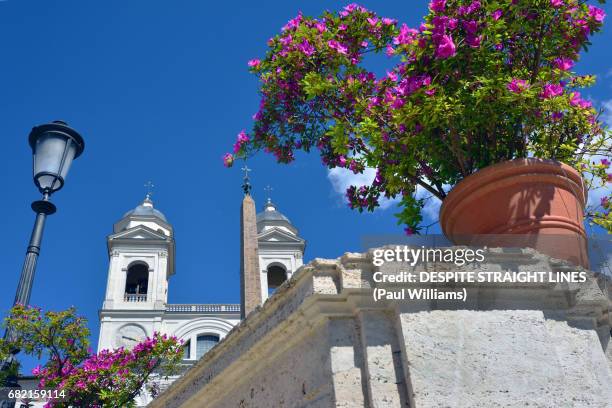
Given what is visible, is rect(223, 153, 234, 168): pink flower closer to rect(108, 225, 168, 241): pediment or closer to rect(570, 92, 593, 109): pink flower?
rect(570, 92, 593, 109): pink flower

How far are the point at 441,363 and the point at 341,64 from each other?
2.74 m

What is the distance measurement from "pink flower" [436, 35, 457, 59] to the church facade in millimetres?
29134

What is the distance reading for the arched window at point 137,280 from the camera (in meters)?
34.3

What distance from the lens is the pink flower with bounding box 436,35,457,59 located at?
293cm

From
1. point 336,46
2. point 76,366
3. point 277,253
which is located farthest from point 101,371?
point 277,253

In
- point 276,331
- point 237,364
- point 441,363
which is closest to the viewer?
point 441,363

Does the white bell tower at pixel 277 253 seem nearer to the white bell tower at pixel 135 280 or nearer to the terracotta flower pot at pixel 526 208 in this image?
the white bell tower at pixel 135 280

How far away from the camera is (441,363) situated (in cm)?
189

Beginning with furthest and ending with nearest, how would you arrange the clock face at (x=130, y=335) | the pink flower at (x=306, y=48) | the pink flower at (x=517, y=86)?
the clock face at (x=130, y=335) → the pink flower at (x=306, y=48) → the pink flower at (x=517, y=86)

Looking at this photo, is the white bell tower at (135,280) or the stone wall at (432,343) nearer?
the stone wall at (432,343)

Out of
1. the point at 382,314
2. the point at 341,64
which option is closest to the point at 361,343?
the point at 382,314

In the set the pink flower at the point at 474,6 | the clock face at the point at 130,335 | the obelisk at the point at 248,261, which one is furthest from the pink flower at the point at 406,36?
the clock face at the point at 130,335

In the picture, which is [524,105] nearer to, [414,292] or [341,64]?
[414,292]

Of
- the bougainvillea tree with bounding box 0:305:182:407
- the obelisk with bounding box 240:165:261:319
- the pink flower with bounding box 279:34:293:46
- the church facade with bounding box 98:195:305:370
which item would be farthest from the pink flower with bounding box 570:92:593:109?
the church facade with bounding box 98:195:305:370
